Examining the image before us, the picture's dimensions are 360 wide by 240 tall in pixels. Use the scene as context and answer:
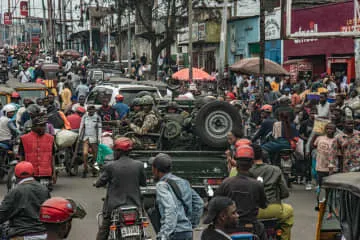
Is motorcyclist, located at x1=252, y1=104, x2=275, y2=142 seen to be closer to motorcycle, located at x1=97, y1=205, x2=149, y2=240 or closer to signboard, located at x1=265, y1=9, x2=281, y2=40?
motorcycle, located at x1=97, y1=205, x2=149, y2=240

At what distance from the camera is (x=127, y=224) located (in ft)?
25.9

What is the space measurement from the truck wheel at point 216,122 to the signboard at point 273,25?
24216 millimetres

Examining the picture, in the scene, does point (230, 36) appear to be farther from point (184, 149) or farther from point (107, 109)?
point (184, 149)

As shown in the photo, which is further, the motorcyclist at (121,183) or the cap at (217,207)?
the motorcyclist at (121,183)

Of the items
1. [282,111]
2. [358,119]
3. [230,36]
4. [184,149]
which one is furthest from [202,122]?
[230,36]

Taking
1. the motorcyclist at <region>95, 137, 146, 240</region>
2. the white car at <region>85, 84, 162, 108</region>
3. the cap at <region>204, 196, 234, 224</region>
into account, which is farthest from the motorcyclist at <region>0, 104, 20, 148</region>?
the cap at <region>204, 196, 234, 224</region>

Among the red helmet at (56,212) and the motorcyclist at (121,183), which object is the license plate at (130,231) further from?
the red helmet at (56,212)

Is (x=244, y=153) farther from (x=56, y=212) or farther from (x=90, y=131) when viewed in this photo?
(x=90, y=131)

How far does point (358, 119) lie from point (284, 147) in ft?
4.94

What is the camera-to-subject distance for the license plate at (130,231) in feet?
25.7

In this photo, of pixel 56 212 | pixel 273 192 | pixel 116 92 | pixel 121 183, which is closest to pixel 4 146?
pixel 116 92

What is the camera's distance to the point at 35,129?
11320 millimetres

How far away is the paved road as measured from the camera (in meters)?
10.6

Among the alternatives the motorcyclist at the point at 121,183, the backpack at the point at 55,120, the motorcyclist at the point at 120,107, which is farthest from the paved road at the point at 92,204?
the motorcyclist at the point at 121,183
